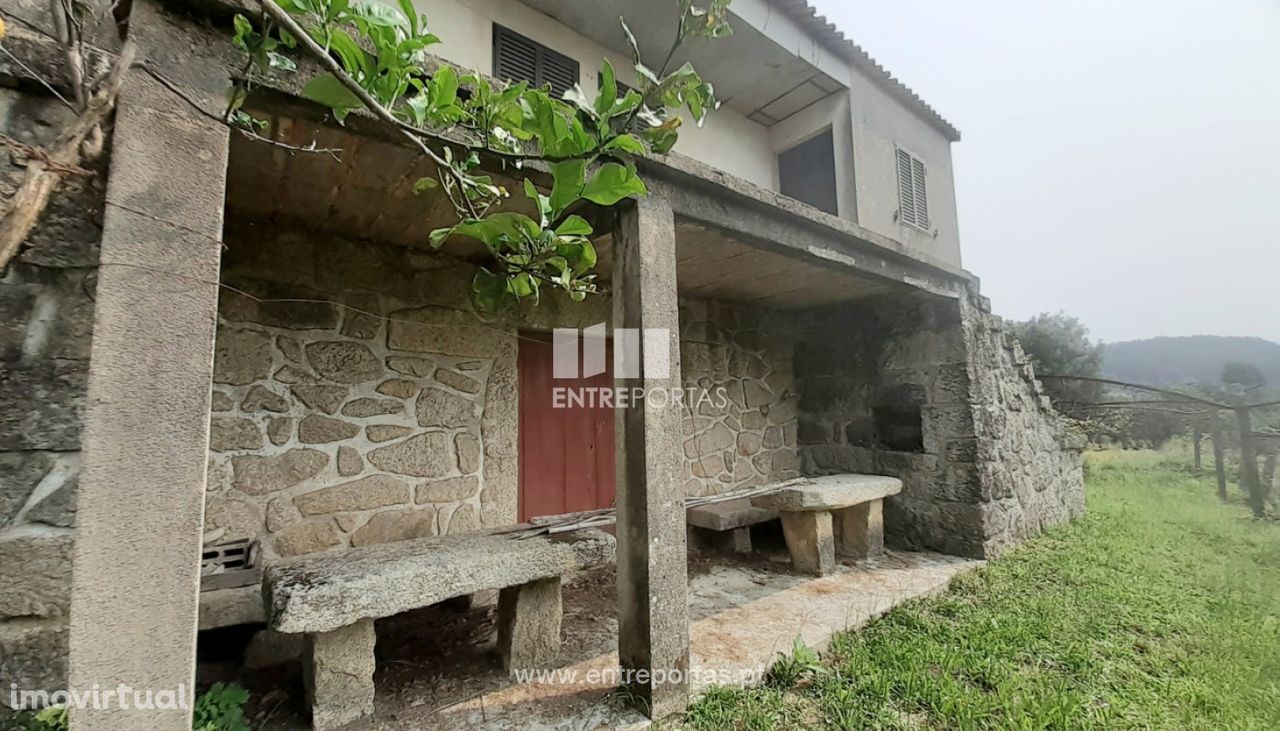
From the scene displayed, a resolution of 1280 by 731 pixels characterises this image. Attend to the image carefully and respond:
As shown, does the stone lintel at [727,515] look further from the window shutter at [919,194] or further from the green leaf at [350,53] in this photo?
the window shutter at [919,194]

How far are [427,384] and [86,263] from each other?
6.13 feet

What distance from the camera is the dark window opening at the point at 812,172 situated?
6.72 m

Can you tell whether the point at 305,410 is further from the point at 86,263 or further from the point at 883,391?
the point at 883,391

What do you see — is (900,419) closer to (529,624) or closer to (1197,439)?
(1197,439)

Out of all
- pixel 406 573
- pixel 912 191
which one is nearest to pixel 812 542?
pixel 406 573

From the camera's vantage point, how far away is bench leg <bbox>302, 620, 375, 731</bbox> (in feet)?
6.40

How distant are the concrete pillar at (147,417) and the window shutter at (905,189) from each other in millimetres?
7614

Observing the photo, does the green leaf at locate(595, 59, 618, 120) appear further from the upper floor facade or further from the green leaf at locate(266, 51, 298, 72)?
the upper floor facade

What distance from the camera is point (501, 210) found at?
2488 mm

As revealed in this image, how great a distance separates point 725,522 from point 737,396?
138 centimetres

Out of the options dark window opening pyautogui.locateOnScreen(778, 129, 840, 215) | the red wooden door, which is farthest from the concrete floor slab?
dark window opening pyautogui.locateOnScreen(778, 129, 840, 215)

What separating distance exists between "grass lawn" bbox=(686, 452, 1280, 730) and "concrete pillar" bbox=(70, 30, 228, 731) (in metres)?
1.78

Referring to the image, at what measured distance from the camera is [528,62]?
4766 mm

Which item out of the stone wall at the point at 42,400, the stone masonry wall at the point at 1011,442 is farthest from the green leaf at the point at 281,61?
the stone masonry wall at the point at 1011,442
